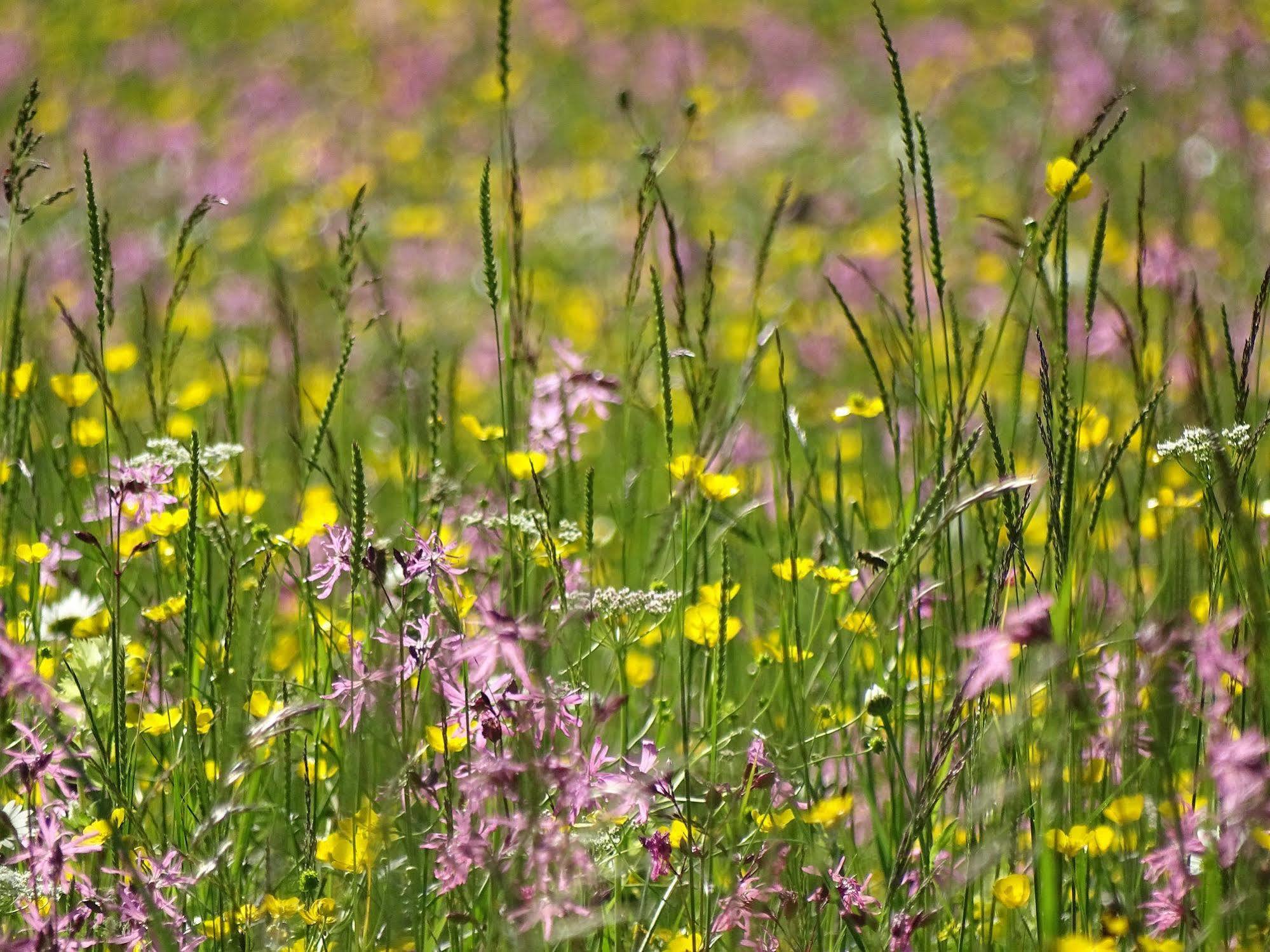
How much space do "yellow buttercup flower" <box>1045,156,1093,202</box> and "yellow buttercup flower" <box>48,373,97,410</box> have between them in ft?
3.89

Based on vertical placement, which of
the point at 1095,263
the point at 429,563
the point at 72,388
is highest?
→ the point at 72,388

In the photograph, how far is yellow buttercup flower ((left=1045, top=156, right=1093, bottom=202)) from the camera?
4.08ft

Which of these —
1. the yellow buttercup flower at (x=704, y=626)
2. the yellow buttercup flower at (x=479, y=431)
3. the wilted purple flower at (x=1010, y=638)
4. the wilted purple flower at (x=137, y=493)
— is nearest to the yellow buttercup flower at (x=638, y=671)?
the yellow buttercup flower at (x=704, y=626)

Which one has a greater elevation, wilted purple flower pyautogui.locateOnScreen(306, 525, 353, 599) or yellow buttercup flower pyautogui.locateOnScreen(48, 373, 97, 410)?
yellow buttercup flower pyautogui.locateOnScreen(48, 373, 97, 410)

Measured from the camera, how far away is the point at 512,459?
1.50 m

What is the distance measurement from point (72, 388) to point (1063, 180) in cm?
122

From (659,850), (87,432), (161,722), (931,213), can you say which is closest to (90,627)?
(161,722)

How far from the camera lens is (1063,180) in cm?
128

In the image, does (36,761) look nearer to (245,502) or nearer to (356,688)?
(356,688)

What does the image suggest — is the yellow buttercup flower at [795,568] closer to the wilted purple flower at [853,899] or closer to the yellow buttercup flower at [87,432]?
the wilted purple flower at [853,899]

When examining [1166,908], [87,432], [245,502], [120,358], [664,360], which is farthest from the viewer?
[120,358]

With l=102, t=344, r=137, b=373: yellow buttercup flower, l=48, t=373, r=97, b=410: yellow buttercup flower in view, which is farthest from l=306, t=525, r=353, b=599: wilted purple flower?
l=102, t=344, r=137, b=373: yellow buttercup flower

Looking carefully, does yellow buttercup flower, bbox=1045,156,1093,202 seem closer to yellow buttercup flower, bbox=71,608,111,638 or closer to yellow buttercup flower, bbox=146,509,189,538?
yellow buttercup flower, bbox=146,509,189,538

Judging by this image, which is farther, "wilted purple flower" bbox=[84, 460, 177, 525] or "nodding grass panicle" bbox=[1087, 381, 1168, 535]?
"wilted purple flower" bbox=[84, 460, 177, 525]
